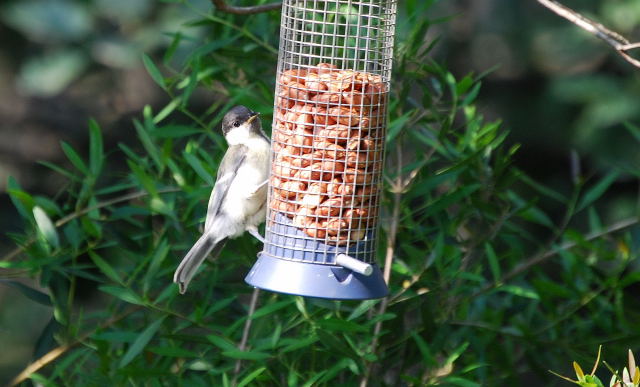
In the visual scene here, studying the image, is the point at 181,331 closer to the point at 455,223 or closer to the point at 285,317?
the point at 285,317

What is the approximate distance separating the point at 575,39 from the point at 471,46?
0.64 m

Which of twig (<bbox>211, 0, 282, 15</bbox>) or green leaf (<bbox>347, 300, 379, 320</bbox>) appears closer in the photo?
twig (<bbox>211, 0, 282, 15</bbox>)

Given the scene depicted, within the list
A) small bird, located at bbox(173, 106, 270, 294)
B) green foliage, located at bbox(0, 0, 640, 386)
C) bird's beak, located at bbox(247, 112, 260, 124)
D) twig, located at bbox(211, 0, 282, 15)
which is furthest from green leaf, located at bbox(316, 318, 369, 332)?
twig, located at bbox(211, 0, 282, 15)

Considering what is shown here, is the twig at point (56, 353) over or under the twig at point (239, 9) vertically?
under

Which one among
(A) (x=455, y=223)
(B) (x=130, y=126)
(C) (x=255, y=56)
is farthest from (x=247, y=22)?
(B) (x=130, y=126)

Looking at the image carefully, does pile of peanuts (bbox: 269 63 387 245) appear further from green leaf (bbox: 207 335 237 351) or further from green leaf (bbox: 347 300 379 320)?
green leaf (bbox: 207 335 237 351)

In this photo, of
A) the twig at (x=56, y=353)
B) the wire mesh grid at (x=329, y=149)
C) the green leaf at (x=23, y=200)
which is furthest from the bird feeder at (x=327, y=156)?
the green leaf at (x=23, y=200)

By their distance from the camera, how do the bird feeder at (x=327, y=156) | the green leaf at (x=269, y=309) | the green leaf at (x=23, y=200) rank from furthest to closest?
the green leaf at (x=23, y=200), the green leaf at (x=269, y=309), the bird feeder at (x=327, y=156)

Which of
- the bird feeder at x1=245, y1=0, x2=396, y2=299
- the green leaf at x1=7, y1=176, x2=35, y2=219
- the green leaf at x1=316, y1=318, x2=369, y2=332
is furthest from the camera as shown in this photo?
the green leaf at x1=7, y1=176, x2=35, y2=219

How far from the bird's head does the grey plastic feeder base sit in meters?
0.64

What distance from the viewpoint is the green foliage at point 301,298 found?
3414mm

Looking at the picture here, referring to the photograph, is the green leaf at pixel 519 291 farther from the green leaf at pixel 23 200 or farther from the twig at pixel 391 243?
the green leaf at pixel 23 200

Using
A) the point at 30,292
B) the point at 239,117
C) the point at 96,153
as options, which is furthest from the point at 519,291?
the point at 30,292

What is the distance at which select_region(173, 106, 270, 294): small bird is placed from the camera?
336 cm
